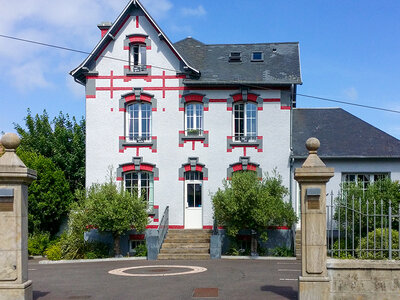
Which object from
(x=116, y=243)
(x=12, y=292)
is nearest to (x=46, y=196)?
(x=116, y=243)

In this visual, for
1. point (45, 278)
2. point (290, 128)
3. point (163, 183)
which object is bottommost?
point (45, 278)

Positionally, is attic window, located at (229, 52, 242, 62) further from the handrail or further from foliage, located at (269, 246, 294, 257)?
foliage, located at (269, 246, 294, 257)

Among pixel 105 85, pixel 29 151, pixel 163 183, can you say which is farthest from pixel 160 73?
pixel 29 151

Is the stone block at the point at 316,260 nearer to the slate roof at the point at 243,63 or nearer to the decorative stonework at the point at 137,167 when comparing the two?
the slate roof at the point at 243,63

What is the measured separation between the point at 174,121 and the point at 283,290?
38.3ft

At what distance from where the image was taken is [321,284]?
10297mm

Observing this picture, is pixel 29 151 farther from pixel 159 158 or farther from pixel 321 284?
pixel 321 284

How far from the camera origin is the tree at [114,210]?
19.8 m

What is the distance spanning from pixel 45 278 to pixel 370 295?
28.6 ft

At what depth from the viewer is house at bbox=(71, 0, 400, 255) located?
2214 centimetres

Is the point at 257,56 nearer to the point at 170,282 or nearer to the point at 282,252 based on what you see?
the point at 282,252

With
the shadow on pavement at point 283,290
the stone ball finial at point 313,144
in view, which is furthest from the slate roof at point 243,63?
the stone ball finial at point 313,144

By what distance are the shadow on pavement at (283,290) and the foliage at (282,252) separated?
7846mm

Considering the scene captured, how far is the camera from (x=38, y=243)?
23953 mm
